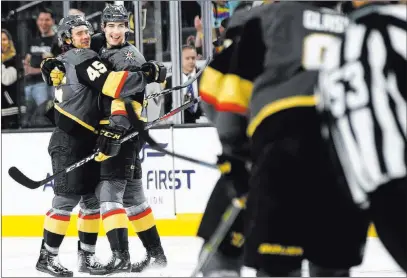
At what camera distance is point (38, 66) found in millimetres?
6125

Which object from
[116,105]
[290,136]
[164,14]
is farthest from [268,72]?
[164,14]

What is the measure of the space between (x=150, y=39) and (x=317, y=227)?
4.04m

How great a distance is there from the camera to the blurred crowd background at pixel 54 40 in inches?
230

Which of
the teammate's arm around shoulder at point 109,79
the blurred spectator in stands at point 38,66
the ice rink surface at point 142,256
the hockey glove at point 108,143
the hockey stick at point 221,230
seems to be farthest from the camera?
the blurred spectator in stands at point 38,66

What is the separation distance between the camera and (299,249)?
6.70ft

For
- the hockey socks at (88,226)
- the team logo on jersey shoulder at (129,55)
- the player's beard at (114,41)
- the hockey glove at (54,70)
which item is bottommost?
the hockey socks at (88,226)

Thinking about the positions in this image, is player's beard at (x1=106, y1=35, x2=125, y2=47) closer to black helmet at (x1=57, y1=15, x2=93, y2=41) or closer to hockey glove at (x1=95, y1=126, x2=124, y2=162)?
black helmet at (x1=57, y1=15, x2=93, y2=41)

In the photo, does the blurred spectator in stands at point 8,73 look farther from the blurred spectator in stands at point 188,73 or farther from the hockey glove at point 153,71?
the hockey glove at point 153,71

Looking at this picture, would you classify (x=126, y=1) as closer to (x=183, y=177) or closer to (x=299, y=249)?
→ (x=183, y=177)


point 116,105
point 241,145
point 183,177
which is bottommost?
point 183,177

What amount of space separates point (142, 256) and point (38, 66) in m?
1.79

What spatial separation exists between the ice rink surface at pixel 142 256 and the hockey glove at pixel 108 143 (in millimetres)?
508

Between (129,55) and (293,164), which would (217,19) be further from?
(293,164)

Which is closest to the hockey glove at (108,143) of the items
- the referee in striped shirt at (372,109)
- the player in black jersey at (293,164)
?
the player in black jersey at (293,164)
